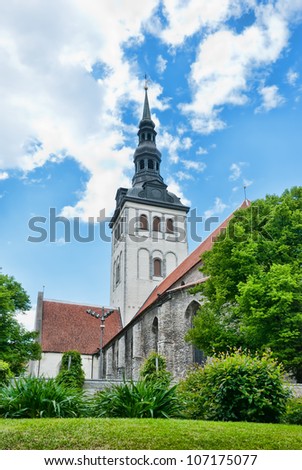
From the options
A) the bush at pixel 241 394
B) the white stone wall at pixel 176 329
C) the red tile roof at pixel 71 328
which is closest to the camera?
the bush at pixel 241 394

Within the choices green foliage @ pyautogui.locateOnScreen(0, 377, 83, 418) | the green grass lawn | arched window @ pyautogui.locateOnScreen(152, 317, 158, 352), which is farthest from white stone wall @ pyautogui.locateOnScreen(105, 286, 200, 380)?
the green grass lawn

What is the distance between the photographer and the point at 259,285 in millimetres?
14625

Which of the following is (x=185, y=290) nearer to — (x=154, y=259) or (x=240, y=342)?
(x=240, y=342)

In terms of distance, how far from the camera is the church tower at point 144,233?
40.0m

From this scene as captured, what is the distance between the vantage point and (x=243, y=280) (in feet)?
54.6

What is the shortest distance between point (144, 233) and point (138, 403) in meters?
33.6

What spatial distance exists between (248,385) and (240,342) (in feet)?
22.8

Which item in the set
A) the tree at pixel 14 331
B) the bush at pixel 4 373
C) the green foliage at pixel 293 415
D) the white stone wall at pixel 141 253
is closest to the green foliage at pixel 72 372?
the tree at pixel 14 331

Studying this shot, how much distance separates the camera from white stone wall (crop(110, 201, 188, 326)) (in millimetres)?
39656

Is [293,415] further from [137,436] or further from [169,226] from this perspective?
[169,226]

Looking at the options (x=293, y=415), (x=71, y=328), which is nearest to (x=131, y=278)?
(x=71, y=328)

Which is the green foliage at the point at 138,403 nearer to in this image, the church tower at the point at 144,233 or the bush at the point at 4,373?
the bush at the point at 4,373

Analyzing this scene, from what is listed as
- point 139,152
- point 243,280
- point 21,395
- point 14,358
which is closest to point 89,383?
point 14,358

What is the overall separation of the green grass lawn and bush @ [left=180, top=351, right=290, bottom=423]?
162 centimetres
